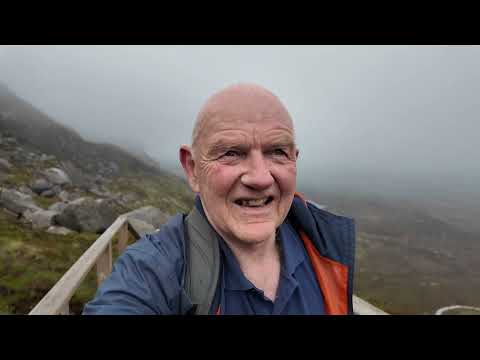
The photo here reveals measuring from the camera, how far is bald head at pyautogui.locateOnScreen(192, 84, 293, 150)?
67.3 inches

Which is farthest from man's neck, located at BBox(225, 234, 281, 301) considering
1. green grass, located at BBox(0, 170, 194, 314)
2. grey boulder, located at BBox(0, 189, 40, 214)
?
grey boulder, located at BBox(0, 189, 40, 214)

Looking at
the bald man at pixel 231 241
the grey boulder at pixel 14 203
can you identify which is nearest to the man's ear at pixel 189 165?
the bald man at pixel 231 241

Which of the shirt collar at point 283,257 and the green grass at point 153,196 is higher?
the green grass at point 153,196

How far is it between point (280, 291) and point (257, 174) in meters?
0.87

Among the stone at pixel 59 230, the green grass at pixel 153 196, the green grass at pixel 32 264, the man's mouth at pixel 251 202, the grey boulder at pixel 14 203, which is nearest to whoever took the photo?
the man's mouth at pixel 251 202

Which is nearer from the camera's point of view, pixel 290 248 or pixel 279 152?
pixel 279 152

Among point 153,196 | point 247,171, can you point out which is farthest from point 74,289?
point 153,196

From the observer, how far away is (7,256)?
627cm

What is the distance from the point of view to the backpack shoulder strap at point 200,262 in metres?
1.51

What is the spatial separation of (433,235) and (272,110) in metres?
89.8

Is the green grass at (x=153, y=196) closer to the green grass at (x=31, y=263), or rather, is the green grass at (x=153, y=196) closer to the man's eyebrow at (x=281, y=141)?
the green grass at (x=31, y=263)

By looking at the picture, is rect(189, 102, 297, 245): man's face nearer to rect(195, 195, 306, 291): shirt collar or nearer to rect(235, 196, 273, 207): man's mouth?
rect(235, 196, 273, 207): man's mouth

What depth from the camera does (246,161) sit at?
67.3 inches

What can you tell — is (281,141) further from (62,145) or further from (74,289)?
(62,145)
